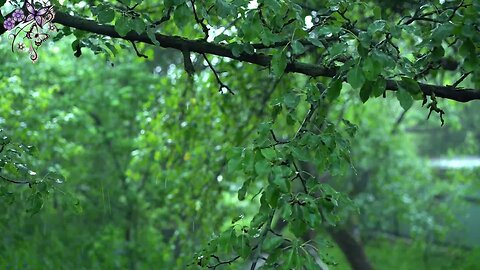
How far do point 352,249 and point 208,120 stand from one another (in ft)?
7.10

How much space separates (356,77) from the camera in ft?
3.63

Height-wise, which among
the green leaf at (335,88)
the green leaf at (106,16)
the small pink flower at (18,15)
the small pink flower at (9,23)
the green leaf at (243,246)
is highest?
the small pink flower at (18,15)

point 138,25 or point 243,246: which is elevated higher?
point 138,25

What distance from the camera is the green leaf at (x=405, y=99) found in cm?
115

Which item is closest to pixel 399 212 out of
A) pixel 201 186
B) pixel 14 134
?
pixel 201 186

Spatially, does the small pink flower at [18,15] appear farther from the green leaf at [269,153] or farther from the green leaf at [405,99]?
the green leaf at [405,99]

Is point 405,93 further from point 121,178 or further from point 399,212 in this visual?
point 399,212

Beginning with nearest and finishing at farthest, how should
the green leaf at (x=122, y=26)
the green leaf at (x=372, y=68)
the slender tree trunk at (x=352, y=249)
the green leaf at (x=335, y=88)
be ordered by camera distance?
the green leaf at (x=372, y=68) → the green leaf at (x=335, y=88) → the green leaf at (x=122, y=26) → the slender tree trunk at (x=352, y=249)

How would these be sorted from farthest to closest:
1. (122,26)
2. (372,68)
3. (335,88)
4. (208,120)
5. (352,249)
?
(352,249)
(208,120)
(122,26)
(335,88)
(372,68)

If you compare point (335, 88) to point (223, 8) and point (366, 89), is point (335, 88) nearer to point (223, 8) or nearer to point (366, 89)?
point (366, 89)

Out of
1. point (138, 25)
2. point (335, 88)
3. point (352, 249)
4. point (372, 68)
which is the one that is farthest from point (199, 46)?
point (352, 249)

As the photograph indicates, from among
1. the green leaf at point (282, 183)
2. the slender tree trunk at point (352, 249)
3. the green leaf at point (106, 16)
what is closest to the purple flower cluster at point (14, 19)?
the green leaf at point (106, 16)

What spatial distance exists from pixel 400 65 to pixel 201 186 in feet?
7.20

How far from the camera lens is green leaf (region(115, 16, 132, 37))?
134cm
